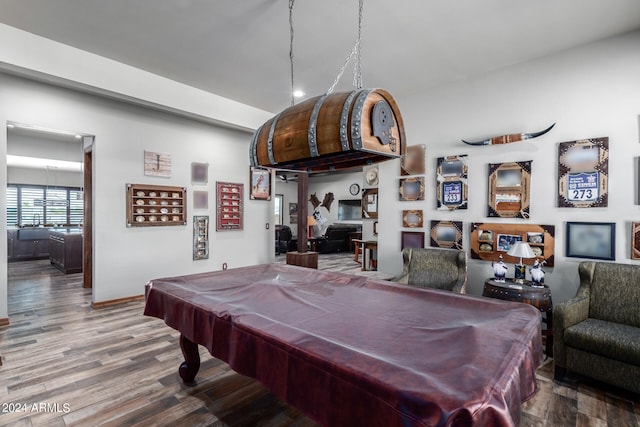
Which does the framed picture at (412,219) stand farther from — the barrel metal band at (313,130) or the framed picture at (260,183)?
the barrel metal band at (313,130)

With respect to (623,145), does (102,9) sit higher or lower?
higher

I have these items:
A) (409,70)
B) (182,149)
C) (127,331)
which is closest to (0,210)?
(127,331)

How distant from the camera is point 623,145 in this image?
2.96m

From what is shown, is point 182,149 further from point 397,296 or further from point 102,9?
point 397,296

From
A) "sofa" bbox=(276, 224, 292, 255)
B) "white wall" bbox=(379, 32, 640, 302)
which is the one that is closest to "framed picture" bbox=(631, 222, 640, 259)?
"white wall" bbox=(379, 32, 640, 302)

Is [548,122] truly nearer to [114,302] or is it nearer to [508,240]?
[508,240]

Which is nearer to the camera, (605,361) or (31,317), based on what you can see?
(605,361)

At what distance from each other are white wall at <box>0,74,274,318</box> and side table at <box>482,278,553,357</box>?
13.7ft

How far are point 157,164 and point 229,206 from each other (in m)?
1.34

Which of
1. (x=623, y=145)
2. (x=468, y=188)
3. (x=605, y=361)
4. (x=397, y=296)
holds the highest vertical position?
(x=623, y=145)

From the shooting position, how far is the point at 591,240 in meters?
3.10

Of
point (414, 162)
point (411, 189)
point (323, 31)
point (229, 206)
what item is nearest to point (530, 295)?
point (411, 189)

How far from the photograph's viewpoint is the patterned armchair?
141 inches

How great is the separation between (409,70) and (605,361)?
3365 millimetres
